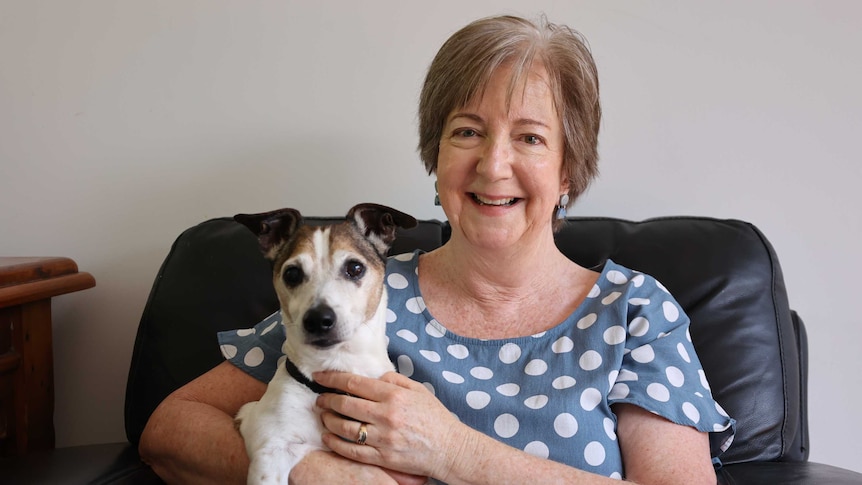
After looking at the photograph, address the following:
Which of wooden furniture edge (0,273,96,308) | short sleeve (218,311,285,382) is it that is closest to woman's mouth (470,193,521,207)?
short sleeve (218,311,285,382)

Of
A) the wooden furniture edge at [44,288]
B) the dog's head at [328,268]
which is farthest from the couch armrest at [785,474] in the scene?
the wooden furniture edge at [44,288]

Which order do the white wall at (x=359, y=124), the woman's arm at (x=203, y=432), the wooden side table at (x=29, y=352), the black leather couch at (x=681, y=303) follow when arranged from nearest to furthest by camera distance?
the woman's arm at (x=203, y=432), the black leather couch at (x=681, y=303), the wooden side table at (x=29, y=352), the white wall at (x=359, y=124)

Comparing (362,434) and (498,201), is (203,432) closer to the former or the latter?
(362,434)

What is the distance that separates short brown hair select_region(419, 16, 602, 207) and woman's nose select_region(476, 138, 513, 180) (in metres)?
0.12

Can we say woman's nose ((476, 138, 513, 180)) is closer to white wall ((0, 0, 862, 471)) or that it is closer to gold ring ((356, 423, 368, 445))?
gold ring ((356, 423, 368, 445))

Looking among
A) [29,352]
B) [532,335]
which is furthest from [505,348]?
[29,352]

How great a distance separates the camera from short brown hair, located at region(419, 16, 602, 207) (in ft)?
4.86

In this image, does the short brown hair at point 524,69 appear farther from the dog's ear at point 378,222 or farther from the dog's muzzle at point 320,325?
the dog's muzzle at point 320,325

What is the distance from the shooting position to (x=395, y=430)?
49.4 inches

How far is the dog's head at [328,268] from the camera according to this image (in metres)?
1.29

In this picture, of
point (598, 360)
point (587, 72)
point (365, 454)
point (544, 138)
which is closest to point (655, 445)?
point (598, 360)

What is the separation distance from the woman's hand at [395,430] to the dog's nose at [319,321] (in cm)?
12

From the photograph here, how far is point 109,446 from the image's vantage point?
1.72 m

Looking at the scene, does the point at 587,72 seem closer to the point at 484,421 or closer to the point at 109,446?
the point at 484,421
